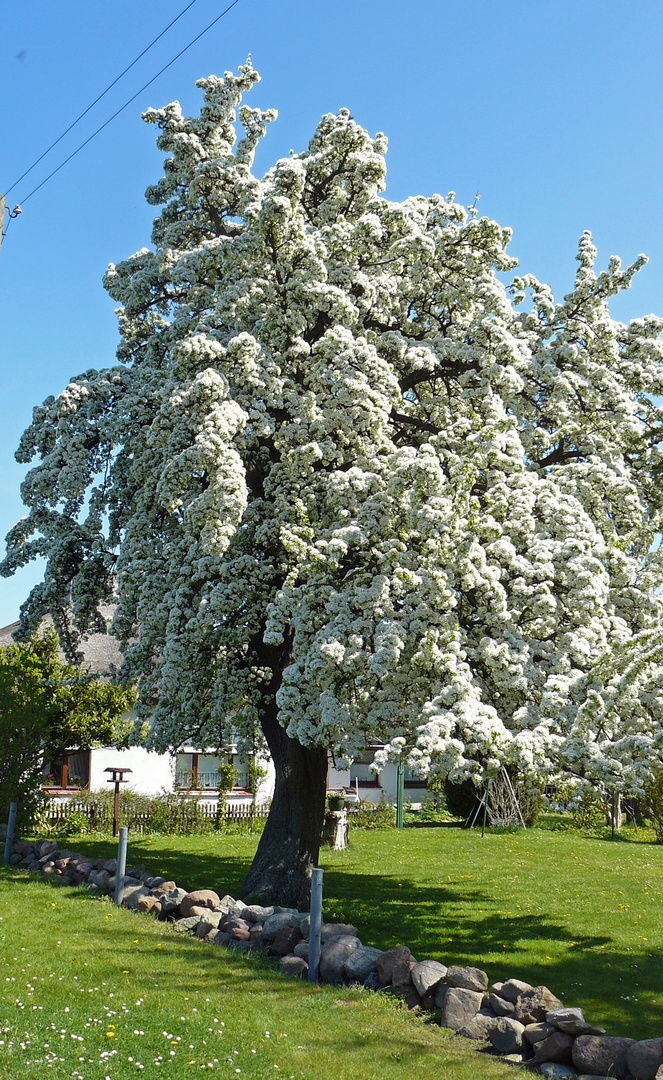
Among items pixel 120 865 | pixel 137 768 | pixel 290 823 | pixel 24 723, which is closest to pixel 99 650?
pixel 137 768

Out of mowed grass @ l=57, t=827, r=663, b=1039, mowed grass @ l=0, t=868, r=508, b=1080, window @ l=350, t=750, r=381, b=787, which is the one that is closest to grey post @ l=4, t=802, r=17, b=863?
mowed grass @ l=57, t=827, r=663, b=1039

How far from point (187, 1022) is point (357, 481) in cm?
770

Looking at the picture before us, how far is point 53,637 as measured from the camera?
23906mm

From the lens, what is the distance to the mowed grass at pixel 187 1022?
7.15m

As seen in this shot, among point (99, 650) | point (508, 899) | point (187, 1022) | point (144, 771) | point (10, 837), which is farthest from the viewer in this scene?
point (99, 650)

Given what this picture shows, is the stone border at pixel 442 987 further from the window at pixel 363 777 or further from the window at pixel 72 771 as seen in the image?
the window at pixel 363 777

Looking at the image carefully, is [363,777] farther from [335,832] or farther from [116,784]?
[116,784]

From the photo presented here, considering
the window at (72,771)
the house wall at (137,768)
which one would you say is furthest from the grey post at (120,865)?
the house wall at (137,768)

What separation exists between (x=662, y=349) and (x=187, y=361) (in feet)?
30.4

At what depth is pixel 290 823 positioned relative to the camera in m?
15.3

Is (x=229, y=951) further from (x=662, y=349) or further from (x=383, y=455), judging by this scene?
(x=662, y=349)

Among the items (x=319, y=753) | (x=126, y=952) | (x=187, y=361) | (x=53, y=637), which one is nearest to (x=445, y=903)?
(x=319, y=753)

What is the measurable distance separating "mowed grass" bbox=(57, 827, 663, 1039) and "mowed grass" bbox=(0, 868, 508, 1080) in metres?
2.49

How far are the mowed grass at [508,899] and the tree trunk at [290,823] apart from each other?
81 cm
